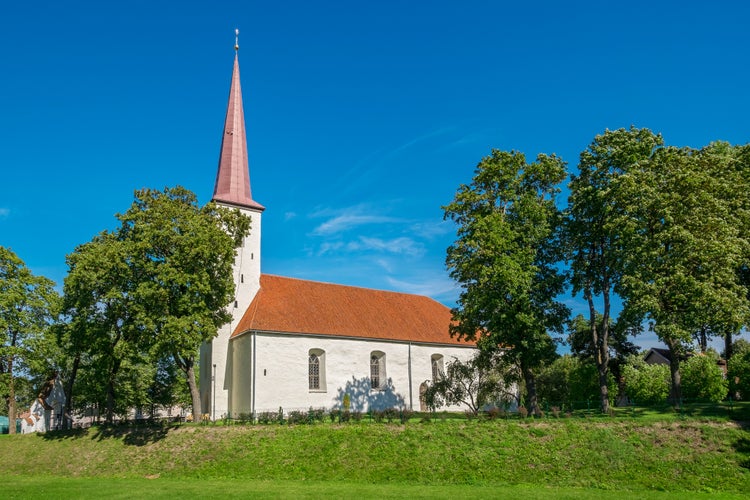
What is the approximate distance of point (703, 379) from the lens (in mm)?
35062

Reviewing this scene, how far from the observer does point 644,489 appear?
18516 millimetres

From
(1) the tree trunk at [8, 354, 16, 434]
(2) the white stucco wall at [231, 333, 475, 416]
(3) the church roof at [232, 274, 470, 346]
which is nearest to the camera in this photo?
(2) the white stucco wall at [231, 333, 475, 416]

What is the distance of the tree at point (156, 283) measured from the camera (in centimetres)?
2906

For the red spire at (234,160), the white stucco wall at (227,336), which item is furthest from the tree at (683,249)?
the red spire at (234,160)

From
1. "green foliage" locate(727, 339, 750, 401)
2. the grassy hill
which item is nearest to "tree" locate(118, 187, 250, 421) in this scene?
the grassy hill

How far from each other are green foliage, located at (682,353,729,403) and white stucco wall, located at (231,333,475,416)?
50.1ft

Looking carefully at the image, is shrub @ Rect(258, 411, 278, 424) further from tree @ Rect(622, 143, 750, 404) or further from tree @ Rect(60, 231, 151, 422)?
tree @ Rect(622, 143, 750, 404)

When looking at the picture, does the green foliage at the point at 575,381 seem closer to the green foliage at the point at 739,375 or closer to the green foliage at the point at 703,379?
the green foliage at the point at 703,379

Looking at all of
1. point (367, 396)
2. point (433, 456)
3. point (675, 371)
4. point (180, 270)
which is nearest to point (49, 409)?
point (180, 270)

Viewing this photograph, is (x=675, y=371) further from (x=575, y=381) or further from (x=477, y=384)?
(x=575, y=381)

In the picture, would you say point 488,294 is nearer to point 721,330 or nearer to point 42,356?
point 721,330

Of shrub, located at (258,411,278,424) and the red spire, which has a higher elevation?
the red spire

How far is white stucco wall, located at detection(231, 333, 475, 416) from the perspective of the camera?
34.3m

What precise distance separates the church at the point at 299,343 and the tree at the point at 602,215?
1123cm
